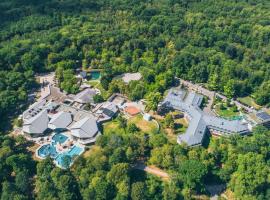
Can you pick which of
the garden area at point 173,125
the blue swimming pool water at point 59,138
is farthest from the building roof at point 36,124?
the garden area at point 173,125

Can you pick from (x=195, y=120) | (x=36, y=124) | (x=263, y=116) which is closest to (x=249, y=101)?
A: (x=263, y=116)

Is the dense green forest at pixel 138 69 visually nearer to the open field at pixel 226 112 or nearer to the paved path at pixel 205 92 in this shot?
the paved path at pixel 205 92

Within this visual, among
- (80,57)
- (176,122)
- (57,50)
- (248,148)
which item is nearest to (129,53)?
(80,57)

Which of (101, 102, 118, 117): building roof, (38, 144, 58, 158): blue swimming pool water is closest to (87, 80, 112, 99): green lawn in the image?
(101, 102, 118, 117): building roof

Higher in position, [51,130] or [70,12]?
[70,12]

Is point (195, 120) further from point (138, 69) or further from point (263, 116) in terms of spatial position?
point (138, 69)

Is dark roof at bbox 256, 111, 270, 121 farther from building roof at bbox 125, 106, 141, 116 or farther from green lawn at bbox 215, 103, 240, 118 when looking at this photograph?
building roof at bbox 125, 106, 141, 116

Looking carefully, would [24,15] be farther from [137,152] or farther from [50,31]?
[137,152]
